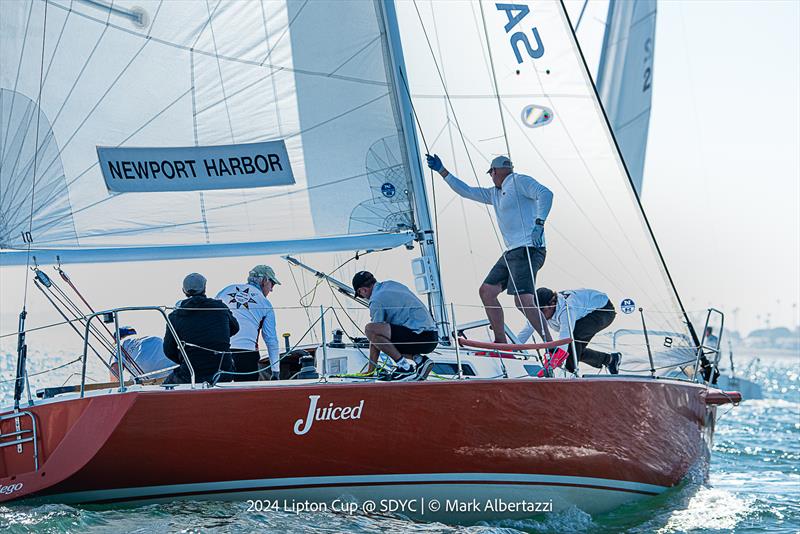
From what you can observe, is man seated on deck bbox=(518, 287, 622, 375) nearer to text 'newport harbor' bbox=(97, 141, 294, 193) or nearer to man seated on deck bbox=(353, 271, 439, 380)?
man seated on deck bbox=(353, 271, 439, 380)

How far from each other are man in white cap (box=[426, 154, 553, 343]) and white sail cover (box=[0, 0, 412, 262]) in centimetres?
81

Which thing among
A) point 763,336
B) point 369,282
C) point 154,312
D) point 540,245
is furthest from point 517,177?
point 763,336

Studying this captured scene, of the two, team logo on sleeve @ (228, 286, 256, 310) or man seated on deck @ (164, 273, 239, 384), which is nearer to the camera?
man seated on deck @ (164, 273, 239, 384)

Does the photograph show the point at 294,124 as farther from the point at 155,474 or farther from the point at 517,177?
the point at 155,474

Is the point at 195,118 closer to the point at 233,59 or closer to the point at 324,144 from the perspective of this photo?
the point at 233,59

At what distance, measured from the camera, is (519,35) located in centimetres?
793

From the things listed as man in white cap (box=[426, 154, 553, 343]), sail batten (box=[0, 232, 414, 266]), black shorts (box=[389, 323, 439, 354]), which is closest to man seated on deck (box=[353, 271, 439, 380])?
black shorts (box=[389, 323, 439, 354])

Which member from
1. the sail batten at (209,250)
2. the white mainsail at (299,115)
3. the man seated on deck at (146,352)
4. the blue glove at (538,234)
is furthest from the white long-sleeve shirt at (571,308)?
the man seated on deck at (146,352)

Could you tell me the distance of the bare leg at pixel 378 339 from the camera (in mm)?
6496

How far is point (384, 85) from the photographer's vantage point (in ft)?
26.2

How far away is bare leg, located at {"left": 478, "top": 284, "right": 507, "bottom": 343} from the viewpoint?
22.9 ft

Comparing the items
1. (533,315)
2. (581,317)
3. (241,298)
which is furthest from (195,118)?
(581,317)

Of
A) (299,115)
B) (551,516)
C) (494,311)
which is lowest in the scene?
(551,516)

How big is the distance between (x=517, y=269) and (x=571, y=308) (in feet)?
1.73
